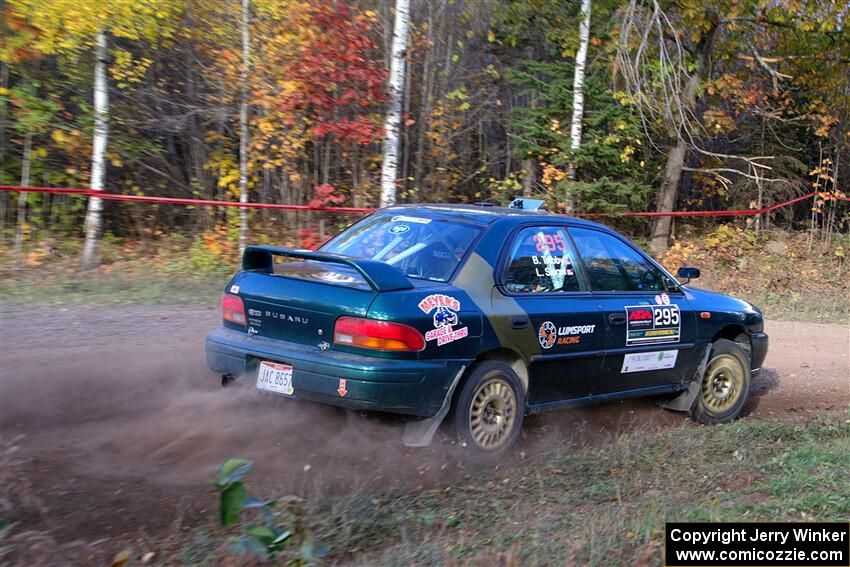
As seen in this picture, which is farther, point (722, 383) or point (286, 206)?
point (286, 206)

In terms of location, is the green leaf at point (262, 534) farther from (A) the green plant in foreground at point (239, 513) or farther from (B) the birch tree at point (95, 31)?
(B) the birch tree at point (95, 31)

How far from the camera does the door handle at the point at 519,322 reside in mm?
5258

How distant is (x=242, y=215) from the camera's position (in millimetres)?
12492

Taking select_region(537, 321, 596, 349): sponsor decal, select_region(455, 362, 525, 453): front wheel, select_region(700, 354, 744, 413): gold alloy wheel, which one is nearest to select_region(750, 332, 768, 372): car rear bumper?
select_region(700, 354, 744, 413): gold alloy wheel

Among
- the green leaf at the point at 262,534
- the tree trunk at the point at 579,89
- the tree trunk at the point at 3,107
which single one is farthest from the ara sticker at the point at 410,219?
the tree trunk at the point at 579,89

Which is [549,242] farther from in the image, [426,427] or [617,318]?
[426,427]

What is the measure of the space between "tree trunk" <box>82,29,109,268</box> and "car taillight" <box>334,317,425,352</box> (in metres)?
7.56

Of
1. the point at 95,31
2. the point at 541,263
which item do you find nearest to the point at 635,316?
the point at 541,263

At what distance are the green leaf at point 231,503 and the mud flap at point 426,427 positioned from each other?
1.99 meters

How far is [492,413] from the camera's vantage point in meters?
5.24

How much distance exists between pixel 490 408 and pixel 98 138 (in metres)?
9.15

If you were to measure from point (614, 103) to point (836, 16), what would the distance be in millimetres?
4687

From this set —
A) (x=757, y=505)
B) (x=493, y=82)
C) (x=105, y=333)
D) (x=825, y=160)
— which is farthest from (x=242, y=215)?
(x=825, y=160)

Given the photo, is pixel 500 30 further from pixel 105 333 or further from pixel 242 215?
pixel 105 333
